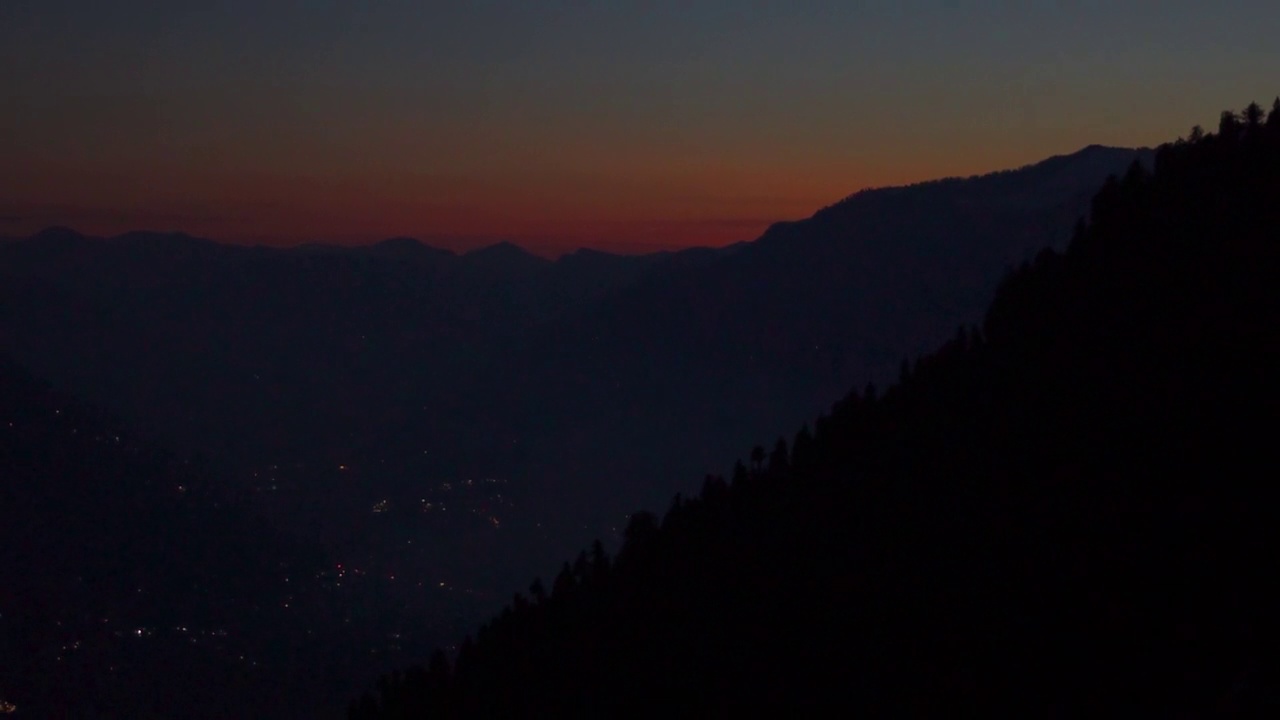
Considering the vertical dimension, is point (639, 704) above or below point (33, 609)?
above

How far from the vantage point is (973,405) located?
45.1m

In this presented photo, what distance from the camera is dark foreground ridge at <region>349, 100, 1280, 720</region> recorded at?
79.2 feet

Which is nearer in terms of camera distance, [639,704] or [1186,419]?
[1186,419]

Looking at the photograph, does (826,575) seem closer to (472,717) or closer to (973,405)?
(973,405)

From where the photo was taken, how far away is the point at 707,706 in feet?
118

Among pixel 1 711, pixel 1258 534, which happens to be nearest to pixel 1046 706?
pixel 1258 534

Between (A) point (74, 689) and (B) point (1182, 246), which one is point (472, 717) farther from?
(A) point (74, 689)

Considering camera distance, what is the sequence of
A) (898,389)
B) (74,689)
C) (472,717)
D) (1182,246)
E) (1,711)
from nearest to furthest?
(1182,246)
(472,717)
(898,389)
(1,711)
(74,689)

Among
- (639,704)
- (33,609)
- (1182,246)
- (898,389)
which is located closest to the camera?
(639,704)

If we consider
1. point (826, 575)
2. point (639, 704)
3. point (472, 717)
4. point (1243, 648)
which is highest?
point (1243, 648)

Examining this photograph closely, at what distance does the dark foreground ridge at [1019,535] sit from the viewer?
950 inches

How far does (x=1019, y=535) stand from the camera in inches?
1286

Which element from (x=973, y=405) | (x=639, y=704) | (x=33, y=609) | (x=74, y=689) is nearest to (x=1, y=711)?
(x=74, y=689)

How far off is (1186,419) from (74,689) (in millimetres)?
99431
